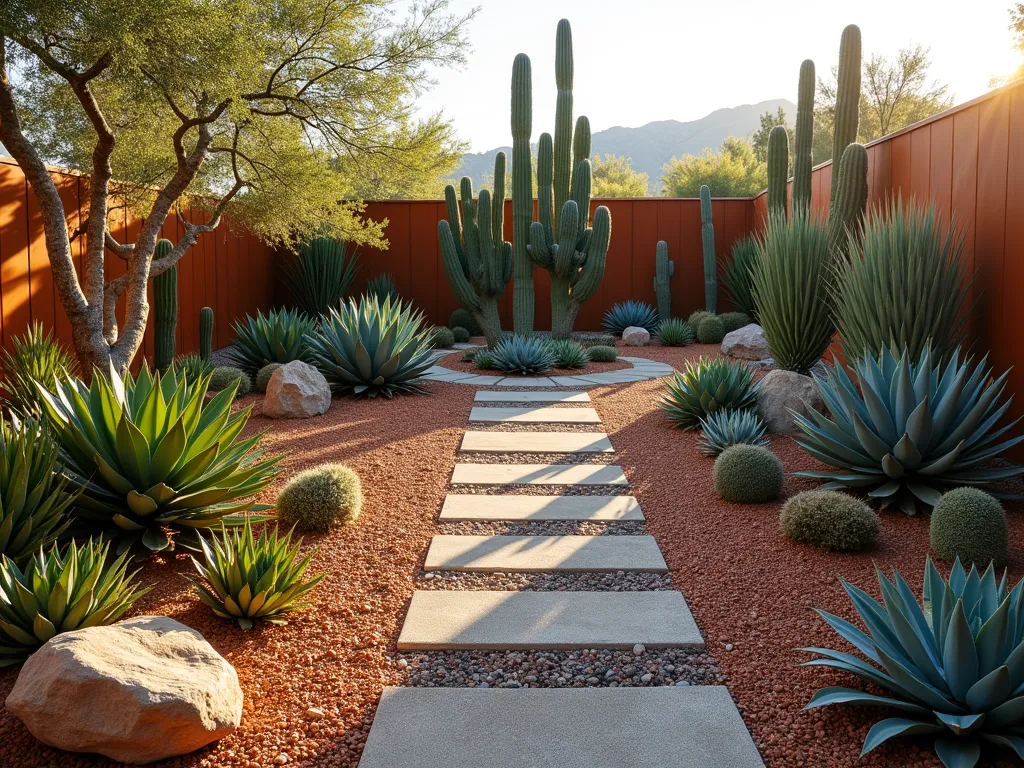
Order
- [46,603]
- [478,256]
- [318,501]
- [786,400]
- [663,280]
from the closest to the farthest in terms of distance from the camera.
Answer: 1. [46,603]
2. [318,501]
3. [786,400]
4. [478,256]
5. [663,280]

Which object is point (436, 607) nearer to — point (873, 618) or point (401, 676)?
point (401, 676)

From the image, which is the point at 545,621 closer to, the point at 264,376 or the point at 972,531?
the point at 972,531

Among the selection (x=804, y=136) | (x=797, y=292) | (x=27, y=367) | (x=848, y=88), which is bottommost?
(x=27, y=367)

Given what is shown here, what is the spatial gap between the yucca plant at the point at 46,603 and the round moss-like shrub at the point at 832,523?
10.3ft

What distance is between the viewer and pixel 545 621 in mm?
3291

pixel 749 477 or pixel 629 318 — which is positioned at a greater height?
pixel 629 318

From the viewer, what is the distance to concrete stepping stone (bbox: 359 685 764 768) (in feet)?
7.72

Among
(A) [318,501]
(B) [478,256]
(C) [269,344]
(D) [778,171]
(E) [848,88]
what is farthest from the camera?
(B) [478,256]

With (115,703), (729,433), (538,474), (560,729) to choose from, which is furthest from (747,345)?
(115,703)

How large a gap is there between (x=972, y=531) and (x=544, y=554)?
6.51ft

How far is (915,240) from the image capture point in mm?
5512

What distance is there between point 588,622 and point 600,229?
26.6 feet

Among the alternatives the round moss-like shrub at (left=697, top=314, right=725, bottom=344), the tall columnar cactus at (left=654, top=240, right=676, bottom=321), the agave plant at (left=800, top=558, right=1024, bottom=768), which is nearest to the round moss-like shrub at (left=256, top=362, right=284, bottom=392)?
the agave plant at (left=800, top=558, right=1024, bottom=768)

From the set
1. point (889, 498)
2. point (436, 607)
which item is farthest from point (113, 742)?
point (889, 498)
